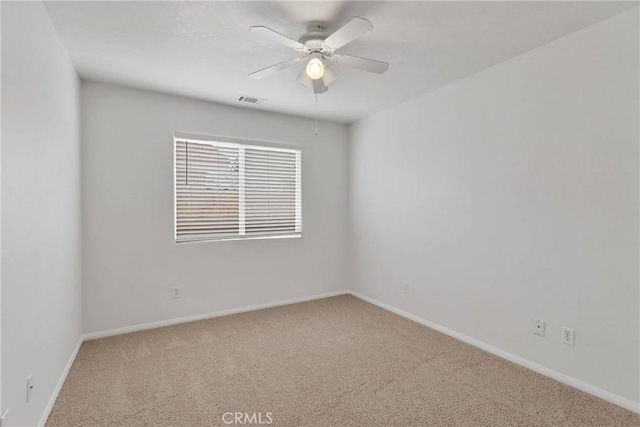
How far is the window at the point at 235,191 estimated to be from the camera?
11.8ft

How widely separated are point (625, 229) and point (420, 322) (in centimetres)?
198

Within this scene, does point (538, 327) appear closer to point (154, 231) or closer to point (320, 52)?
point (320, 52)

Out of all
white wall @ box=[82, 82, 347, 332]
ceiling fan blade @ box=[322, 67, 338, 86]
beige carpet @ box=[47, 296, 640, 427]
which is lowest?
beige carpet @ box=[47, 296, 640, 427]

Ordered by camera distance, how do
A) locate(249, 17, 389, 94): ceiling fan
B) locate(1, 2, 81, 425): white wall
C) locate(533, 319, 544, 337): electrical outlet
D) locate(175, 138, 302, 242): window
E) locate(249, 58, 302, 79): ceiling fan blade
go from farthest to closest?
locate(175, 138, 302, 242): window
locate(533, 319, 544, 337): electrical outlet
locate(249, 58, 302, 79): ceiling fan blade
locate(249, 17, 389, 94): ceiling fan
locate(1, 2, 81, 425): white wall

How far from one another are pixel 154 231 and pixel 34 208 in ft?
5.40

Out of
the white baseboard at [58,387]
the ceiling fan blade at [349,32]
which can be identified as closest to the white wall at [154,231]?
the white baseboard at [58,387]

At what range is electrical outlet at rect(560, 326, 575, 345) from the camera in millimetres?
2285

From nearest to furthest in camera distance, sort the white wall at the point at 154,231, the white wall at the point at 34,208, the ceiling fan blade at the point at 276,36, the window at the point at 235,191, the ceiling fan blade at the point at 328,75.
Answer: the white wall at the point at 34,208 → the ceiling fan blade at the point at 276,36 → the ceiling fan blade at the point at 328,75 → the white wall at the point at 154,231 → the window at the point at 235,191

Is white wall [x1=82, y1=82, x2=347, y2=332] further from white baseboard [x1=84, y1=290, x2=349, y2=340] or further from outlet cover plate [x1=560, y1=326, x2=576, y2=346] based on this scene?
outlet cover plate [x1=560, y1=326, x2=576, y2=346]

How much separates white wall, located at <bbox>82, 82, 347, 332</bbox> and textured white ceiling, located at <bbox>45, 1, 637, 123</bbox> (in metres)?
0.35

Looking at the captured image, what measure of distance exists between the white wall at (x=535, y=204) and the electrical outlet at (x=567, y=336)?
30mm

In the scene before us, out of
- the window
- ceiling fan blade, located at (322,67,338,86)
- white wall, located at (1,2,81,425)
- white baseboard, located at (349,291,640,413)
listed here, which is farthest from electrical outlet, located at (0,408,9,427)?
white baseboard, located at (349,291,640,413)

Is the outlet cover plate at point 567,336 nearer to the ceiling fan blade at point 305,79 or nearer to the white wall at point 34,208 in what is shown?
the ceiling fan blade at point 305,79

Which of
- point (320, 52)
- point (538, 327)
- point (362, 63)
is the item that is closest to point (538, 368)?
point (538, 327)
